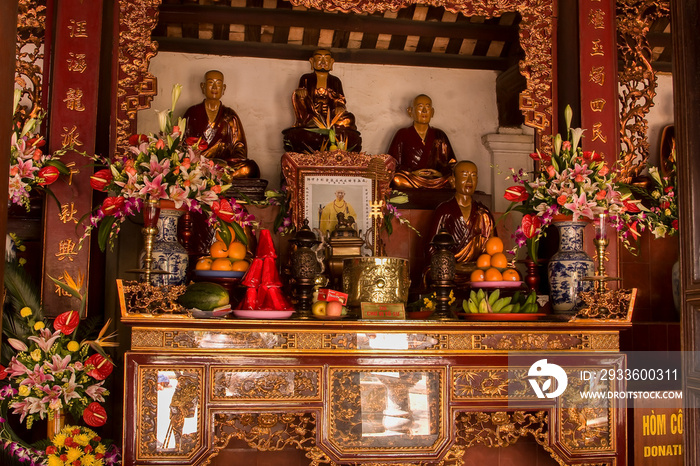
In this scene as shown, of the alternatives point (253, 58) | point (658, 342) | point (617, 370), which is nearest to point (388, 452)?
point (617, 370)

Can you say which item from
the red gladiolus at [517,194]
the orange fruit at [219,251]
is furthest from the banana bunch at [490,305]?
the orange fruit at [219,251]

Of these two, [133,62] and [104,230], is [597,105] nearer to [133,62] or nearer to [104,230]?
[133,62]

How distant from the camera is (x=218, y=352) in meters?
3.11

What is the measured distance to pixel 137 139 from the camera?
11.4 ft

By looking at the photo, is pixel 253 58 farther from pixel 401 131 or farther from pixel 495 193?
pixel 495 193

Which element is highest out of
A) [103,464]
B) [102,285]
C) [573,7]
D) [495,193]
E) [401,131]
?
[573,7]

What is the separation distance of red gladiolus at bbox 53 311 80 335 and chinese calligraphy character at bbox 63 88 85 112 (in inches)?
42.0

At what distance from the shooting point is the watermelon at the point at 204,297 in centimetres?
320

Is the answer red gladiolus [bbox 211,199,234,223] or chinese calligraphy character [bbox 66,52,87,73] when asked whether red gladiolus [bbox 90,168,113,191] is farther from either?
chinese calligraphy character [bbox 66,52,87,73]

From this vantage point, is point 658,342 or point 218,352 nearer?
point 218,352

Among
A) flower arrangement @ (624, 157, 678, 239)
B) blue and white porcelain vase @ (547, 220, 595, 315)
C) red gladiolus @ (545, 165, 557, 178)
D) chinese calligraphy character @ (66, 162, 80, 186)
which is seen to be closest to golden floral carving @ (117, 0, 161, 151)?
chinese calligraphy character @ (66, 162, 80, 186)

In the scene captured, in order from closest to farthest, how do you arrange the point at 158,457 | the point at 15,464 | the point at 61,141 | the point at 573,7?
the point at 158,457
the point at 15,464
the point at 61,141
the point at 573,7

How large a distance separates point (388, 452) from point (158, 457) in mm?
947

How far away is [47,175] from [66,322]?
0.72m
